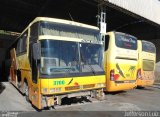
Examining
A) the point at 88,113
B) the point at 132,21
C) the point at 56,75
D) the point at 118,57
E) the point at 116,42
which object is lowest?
the point at 88,113

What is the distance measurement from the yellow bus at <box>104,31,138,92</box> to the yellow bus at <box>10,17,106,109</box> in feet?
6.01

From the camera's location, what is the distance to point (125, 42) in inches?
453

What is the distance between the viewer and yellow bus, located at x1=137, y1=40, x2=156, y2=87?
46.4ft

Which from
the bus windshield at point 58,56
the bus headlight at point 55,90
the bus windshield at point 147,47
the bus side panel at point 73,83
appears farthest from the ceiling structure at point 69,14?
the bus headlight at point 55,90

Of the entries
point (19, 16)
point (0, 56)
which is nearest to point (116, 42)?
point (19, 16)

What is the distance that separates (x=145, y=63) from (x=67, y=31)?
25.3ft

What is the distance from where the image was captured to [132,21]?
21.0m

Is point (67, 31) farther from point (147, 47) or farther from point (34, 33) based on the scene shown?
point (147, 47)

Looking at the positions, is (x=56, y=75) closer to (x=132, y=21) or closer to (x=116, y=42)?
(x=116, y=42)

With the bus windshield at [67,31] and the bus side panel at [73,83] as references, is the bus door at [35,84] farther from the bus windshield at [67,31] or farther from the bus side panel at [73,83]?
the bus windshield at [67,31]

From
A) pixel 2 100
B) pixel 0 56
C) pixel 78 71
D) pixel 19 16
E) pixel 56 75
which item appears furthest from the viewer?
pixel 0 56

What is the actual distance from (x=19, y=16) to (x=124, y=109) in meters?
15.2

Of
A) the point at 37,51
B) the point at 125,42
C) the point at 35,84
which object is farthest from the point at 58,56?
the point at 125,42

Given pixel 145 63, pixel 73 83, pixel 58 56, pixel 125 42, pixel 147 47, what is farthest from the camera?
pixel 147 47
